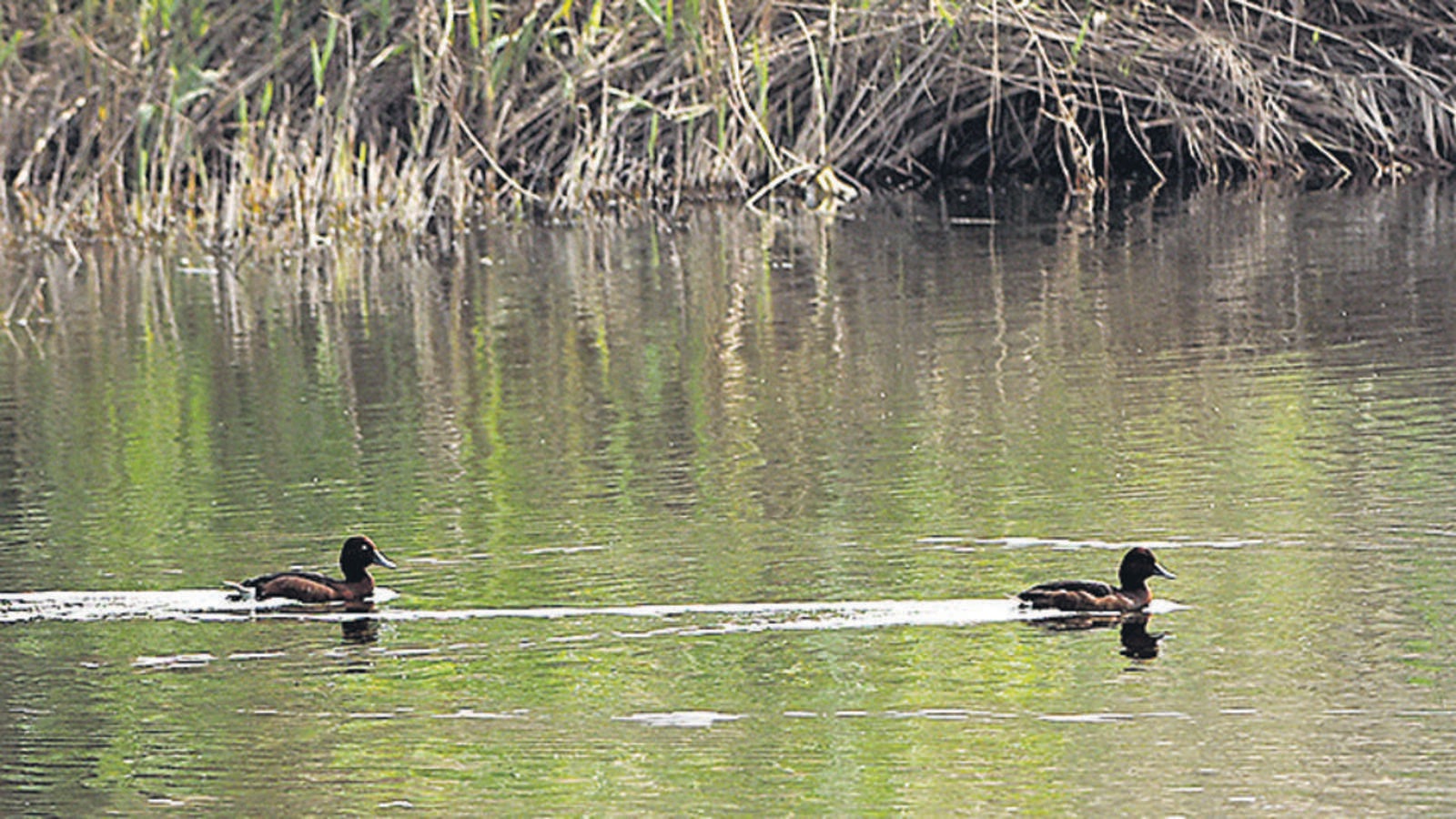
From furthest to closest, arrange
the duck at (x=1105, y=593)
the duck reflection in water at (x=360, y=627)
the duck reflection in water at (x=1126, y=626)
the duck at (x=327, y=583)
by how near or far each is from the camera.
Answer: the duck at (x=327, y=583), the duck reflection in water at (x=360, y=627), the duck at (x=1105, y=593), the duck reflection in water at (x=1126, y=626)

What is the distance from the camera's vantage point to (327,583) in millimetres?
7945

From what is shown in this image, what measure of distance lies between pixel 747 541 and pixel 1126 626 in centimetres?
157

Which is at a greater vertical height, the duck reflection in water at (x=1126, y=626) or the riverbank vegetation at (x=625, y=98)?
the riverbank vegetation at (x=625, y=98)

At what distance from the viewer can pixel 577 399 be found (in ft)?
39.0

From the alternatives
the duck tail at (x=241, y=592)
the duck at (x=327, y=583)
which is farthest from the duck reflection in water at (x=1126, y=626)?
the duck tail at (x=241, y=592)

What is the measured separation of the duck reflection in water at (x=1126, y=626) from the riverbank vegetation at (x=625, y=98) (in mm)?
12350

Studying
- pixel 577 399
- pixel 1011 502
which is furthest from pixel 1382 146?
pixel 1011 502

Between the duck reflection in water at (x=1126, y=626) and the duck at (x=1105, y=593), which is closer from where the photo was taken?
the duck reflection in water at (x=1126, y=626)

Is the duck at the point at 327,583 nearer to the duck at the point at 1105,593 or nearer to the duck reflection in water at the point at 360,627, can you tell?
the duck reflection in water at the point at 360,627

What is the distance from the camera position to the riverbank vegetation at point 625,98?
20.3 meters

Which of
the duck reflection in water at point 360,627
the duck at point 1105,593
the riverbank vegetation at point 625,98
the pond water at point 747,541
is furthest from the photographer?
the riverbank vegetation at point 625,98

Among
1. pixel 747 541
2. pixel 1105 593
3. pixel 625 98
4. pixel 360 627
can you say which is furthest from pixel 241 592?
pixel 625 98

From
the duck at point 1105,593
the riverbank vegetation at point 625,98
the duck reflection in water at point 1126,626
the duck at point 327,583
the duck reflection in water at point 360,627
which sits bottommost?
the duck reflection in water at point 1126,626

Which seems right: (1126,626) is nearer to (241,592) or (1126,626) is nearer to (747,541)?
(747,541)
